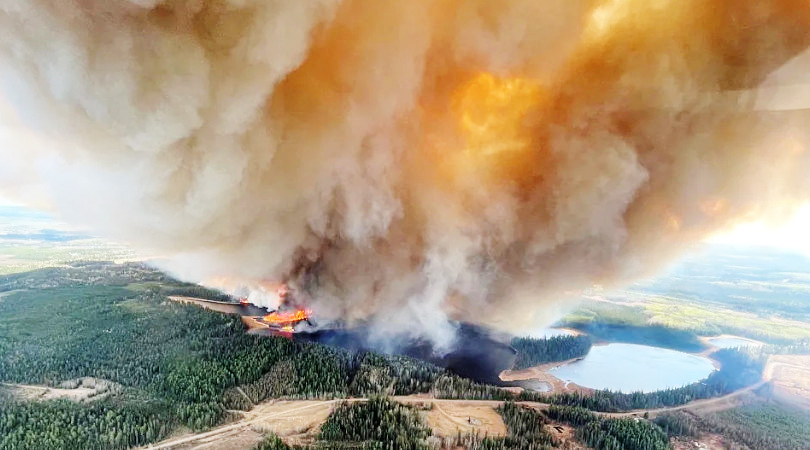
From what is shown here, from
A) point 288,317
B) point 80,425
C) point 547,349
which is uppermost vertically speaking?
point 547,349

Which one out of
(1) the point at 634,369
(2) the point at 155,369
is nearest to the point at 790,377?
(1) the point at 634,369

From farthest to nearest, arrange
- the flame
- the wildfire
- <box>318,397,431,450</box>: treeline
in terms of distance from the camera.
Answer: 1. the flame
2. the wildfire
3. <box>318,397,431,450</box>: treeline

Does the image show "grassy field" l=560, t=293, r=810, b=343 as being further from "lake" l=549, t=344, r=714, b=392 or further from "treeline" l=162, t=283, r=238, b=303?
"treeline" l=162, t=283, r=238, b=303

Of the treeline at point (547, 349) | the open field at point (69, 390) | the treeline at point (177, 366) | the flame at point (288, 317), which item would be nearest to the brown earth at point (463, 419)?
the treeline at point (177, 366)

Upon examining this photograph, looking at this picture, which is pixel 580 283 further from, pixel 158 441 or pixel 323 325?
pixel 158 441

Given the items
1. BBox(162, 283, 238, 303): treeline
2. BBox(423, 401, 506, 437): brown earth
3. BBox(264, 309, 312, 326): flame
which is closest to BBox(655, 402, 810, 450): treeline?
BBox(423, 401, 506, 437): brown earth

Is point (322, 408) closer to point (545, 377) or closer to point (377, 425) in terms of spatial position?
point (377, 425)

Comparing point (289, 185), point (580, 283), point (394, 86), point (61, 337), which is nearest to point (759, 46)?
point (394, 86)
